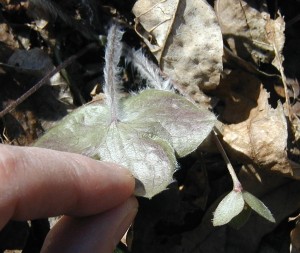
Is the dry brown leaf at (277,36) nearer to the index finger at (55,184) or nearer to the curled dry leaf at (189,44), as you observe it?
the curled dry leaf at (189,44)

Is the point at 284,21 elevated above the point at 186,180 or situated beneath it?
elevated above

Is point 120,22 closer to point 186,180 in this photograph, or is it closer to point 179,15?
point 179,15

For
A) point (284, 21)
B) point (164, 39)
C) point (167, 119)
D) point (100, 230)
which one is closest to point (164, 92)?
point (167, 119)

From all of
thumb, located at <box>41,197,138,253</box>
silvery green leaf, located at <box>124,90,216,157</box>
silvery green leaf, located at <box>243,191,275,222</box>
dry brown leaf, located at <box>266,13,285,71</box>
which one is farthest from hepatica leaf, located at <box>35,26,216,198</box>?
dry brown leaf, located at <box>266,13,285,71</box>

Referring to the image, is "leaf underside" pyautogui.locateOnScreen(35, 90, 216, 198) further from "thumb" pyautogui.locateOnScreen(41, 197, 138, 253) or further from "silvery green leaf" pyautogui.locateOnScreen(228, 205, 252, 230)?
"silvery green leaf" pyautogui.locateOnScreen(228, 205, 252, 230)

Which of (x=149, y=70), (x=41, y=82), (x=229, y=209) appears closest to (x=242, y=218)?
(x=229, y=209)

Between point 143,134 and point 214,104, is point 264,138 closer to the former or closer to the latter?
point 214,104
